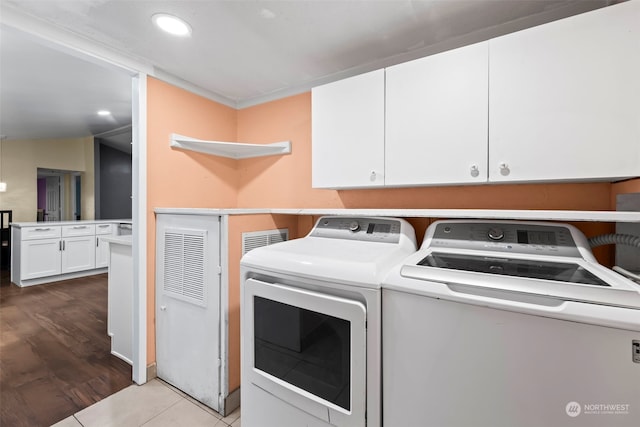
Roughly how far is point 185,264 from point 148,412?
89cm

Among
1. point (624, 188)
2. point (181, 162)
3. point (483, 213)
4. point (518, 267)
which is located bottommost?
point (518, 267)

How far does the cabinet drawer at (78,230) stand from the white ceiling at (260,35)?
2.66 meters

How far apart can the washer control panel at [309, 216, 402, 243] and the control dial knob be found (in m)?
0.43

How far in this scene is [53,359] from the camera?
221 cm

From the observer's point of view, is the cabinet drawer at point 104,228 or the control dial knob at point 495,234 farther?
the cabinet drawer at point 104,228

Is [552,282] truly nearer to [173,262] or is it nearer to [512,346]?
[512,346]

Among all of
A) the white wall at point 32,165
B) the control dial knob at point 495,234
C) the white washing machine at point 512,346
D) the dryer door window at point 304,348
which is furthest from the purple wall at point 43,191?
the control dial knob at point 495,234

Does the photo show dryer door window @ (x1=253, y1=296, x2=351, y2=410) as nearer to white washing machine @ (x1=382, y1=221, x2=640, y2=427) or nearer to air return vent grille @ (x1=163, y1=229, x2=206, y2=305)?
white washing machine @ (x1=382, y1=221, x2=640, y2=427)

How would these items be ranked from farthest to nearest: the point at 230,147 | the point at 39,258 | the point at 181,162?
the point at 39,258
the point at 230,147
the point at 181,162

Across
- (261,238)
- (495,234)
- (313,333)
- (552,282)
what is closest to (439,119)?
(495,234)

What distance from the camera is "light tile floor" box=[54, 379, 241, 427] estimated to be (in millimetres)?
1596

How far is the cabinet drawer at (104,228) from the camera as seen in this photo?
479 cm

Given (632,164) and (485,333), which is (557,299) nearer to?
(485,333)

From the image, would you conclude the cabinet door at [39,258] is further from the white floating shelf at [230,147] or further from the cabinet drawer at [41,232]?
the white floating shelf at [230,147]
